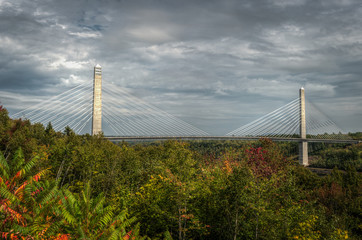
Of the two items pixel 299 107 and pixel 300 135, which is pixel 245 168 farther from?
pixel 299 107

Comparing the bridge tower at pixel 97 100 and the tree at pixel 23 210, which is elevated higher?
the bridge tower at pixel 97 100

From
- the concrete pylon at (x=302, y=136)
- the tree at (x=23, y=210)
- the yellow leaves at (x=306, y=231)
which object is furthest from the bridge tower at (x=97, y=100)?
the concrete pylon at (x=302, y=136)

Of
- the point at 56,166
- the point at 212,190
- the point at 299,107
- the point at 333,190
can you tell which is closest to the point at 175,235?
the point at 212,190

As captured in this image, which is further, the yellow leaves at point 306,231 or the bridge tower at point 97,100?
the bridge tower at point 97,100

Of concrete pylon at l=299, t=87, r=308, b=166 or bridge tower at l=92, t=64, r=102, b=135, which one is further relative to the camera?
concrete pylon at l=299, t=87, r=308, b=166

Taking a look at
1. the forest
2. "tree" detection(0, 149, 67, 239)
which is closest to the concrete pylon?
the forest

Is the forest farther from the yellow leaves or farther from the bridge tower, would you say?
the bridge tower

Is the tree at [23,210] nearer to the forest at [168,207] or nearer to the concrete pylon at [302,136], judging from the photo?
the forest at [168,207]

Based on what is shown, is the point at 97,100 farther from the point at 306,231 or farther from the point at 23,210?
the point at 306,231
